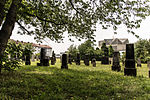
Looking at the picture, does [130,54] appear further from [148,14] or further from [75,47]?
[75,47]

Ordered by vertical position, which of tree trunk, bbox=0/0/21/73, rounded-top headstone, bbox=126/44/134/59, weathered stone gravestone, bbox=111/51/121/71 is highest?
tree trunk, bbox=0/0/21/73

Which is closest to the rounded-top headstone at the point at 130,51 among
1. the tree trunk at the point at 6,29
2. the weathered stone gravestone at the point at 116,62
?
the weathered stone gravestone at the point at 116,62

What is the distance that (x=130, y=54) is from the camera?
29.9 feet

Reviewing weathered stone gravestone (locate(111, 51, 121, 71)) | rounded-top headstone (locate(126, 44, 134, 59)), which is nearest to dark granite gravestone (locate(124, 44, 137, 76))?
rounded-top headstone (locate(126, 44, 134, 59))

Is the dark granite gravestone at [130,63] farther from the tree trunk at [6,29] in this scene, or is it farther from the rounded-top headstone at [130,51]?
the tree trunk at [6,29]

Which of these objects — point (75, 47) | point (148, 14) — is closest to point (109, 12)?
point (148, 14)

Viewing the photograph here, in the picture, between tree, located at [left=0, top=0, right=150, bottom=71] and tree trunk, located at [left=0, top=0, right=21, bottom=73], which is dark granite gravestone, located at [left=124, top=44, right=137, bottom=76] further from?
tree trunk, located at [left=0, top=0, right=21, bottom=73]

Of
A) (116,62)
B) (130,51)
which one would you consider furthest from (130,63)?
(116,62)

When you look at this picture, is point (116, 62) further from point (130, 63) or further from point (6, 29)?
point (6, 29)

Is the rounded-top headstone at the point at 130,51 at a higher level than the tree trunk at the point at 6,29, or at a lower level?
lower

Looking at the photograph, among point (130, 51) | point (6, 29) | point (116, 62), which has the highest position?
point (6, 29)

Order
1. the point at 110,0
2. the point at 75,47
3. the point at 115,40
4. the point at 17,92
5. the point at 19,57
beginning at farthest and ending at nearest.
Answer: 1. the point at 115,40
2. the point at 75,47
3. the point at 110,0
4. the point at 19,57
5. the point at 17,92

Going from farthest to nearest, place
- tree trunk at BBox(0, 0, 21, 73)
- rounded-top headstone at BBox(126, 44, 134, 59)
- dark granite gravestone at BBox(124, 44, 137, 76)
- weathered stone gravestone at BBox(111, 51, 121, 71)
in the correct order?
weathered stone gravestone at BBox(111, 51, 121, 71) → rounded-top headstone at BBox(126, 44, 134, 59) → dark granite gravestone at BBox(124, 44, 137, 76) → tree trunk at BBox(0, 0, 21, 73)

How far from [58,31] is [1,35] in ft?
17.4
